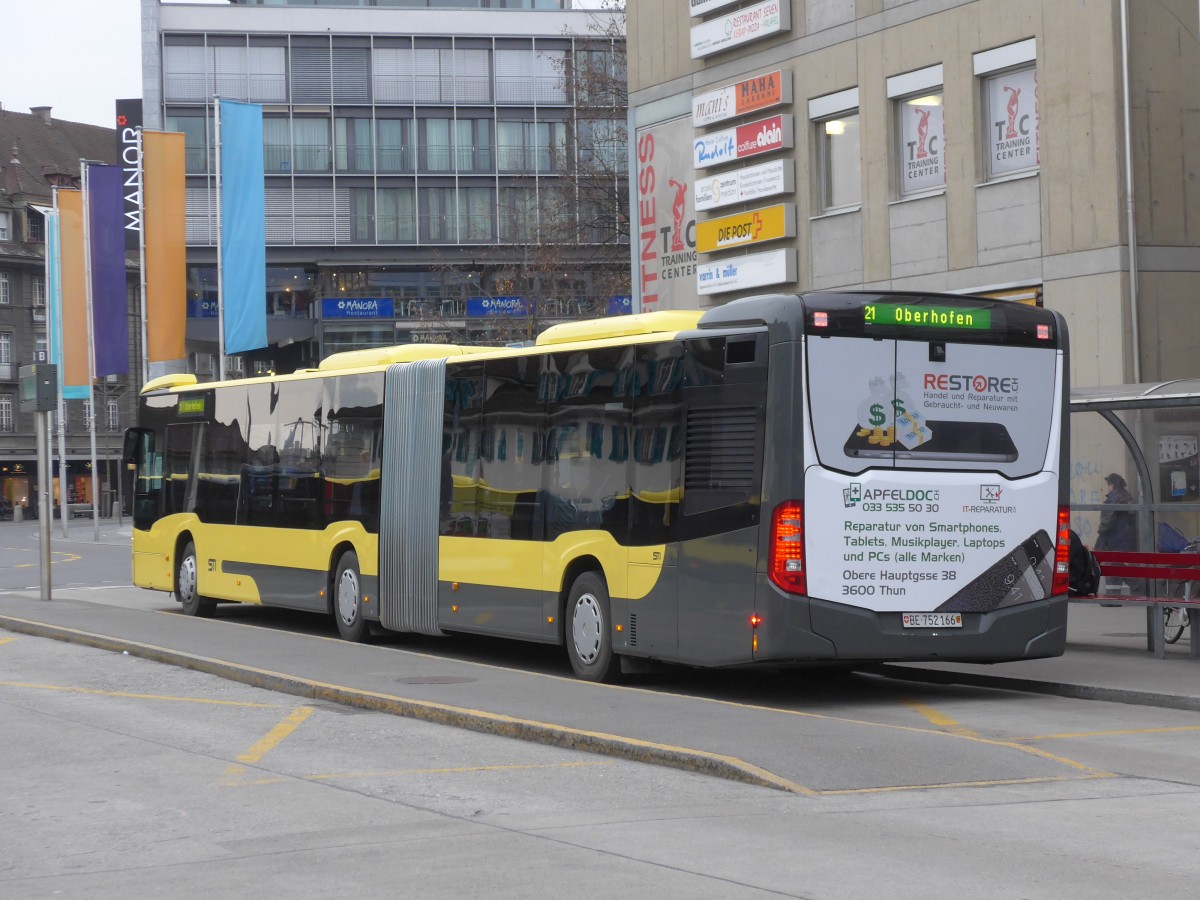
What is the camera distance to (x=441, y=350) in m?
18.5

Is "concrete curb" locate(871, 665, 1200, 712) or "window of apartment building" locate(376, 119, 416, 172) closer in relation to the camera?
"concrete curb" locate(871, 665, 1200, 712)

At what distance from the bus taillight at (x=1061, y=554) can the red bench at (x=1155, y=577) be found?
2265 mm

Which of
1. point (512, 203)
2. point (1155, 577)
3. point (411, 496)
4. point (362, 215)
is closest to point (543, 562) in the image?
point (411, 496)

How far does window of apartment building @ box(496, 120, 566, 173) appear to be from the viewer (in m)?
74.2

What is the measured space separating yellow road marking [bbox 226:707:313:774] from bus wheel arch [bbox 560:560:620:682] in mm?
2613

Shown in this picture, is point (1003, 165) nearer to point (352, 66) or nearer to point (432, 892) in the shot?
point (432, 892)

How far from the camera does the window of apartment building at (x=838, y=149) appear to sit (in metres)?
26.1

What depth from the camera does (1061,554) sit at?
13609mm

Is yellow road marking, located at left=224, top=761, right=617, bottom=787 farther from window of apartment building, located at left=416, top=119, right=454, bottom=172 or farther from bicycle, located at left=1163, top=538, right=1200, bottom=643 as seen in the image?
window of apartment building, located at left=416, top=119, right=454, bottom=172

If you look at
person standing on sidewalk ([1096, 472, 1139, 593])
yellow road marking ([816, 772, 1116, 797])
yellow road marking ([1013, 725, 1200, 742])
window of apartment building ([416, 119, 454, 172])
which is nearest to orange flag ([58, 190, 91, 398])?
window of apartment building ([416, 119, 454, 172])

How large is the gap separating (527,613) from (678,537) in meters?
2.66

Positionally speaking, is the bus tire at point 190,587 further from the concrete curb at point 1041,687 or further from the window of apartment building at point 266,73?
the window of apartment building at point 266,73

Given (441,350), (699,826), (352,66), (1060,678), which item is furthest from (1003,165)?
(352,66)

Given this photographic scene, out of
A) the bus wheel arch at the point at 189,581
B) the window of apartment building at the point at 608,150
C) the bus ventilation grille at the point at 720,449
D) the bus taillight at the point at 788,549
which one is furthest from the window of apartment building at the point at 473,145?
the bus taillight at the point at 788,549
